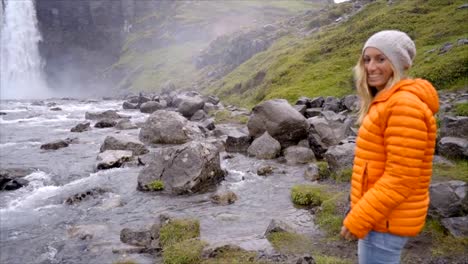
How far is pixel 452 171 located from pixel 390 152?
10485 mm

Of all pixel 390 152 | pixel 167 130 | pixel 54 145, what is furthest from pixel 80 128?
pixel 390 152

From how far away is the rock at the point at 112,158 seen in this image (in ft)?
69.0

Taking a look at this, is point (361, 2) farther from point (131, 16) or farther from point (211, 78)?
point (131, 16)

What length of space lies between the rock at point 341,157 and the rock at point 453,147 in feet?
10.7

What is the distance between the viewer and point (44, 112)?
161ft

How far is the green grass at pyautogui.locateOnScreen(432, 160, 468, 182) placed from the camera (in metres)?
12.8

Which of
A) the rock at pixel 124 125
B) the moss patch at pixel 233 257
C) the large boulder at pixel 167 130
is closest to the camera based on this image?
the moss patch at pixel 233 257

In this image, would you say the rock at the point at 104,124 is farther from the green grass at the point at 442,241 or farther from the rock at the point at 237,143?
the green grass at the point at 442,241

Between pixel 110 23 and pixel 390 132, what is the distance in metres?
151

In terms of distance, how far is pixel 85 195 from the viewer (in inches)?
656

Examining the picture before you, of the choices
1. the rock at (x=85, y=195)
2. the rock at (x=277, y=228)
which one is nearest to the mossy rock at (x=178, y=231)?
the rock at (x=277, y=228)

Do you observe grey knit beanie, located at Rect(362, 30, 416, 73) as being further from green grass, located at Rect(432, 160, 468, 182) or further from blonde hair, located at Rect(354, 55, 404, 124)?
green grass, located at Rect(432, 160, 468, 182)

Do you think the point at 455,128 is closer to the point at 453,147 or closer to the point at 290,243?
the point at 453,147

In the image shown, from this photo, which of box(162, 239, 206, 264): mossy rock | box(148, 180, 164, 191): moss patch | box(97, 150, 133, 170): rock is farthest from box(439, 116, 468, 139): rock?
box(97, 150, 133, 170): rock
